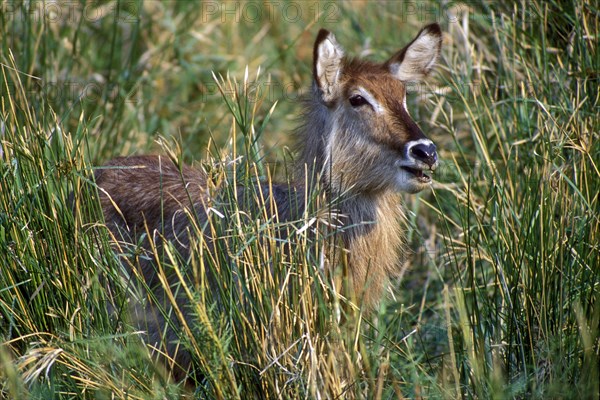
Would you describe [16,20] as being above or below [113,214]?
above

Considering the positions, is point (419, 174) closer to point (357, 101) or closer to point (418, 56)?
point (357, 101)

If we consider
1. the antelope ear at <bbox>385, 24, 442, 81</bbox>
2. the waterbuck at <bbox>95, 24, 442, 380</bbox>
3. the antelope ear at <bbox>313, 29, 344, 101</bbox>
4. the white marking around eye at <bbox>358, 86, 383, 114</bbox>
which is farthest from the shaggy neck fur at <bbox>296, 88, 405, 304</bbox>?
the antelope ear at <bbox>385, 24, 442, 81</bbox>

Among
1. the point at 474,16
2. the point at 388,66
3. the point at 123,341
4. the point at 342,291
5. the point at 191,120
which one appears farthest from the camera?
the point at 191,120

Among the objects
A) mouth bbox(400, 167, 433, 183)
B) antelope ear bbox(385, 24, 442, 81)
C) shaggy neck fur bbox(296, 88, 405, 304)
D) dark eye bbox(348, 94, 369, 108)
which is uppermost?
antelope ear bbox(385, 24, 442, 81)

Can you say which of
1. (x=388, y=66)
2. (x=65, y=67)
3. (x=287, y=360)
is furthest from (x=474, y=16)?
(x=287, y=360)

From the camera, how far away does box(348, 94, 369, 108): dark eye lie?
441cm

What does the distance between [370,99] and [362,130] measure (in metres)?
0.16

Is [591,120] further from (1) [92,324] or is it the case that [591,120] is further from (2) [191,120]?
(2) [191,120]

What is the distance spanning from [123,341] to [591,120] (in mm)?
2549

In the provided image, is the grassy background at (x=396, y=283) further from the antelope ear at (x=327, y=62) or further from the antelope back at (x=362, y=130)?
the antelope ear at (x=327, y=62)

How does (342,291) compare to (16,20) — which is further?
(16,20)

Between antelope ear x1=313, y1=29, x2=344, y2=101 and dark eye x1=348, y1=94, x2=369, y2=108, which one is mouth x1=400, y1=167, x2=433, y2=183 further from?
antelope ear x1=313, y1=29, x2=344, y2=101

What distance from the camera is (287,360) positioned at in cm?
326

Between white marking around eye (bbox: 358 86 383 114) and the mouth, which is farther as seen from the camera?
→ white marking around eye (bbox: 358 86 383 114)
